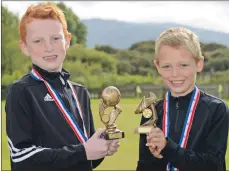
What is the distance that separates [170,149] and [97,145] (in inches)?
13.4

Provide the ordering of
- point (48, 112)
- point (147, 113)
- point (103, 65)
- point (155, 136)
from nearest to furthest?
point (155, 136)
point (147, 113)
point (48, 112)
point (103, 65)

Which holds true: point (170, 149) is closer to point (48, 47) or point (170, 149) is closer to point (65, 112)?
point (65, 112)

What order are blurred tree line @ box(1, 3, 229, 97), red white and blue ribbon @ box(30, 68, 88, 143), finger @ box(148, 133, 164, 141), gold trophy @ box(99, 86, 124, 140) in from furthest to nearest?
blurred tree line @ box(1, 3, 229, 97) < red white and blue ribbon @ box(30, 68, 88, 143) < gold trophy @ box(99, 86, 124, 140) < finger @ box(148, 133, 164, 141)

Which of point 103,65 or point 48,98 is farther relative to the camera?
point 103,65

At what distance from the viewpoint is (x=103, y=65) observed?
27.9 meters

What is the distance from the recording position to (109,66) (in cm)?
2739

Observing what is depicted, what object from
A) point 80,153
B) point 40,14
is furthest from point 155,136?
point 40,14

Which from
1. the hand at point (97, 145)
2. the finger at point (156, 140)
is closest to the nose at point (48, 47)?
the hand at point (97, 145)

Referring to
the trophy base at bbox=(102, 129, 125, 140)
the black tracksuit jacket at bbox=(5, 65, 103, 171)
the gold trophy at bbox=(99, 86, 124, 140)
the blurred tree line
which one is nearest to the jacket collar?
the black tracksuit jacket at bbox=(5, 65, 103, 171)

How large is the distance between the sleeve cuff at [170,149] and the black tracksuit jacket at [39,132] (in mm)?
383

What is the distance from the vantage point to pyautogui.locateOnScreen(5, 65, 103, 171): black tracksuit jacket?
2.26 m

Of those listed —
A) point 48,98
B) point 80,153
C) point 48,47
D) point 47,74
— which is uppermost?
point 48,47

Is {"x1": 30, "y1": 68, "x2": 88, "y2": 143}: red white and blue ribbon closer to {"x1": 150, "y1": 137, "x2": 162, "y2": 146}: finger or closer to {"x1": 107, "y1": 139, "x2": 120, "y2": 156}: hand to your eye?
{"x1": 107, "y1": 139, "x2": 120, "y2": 156}: hand

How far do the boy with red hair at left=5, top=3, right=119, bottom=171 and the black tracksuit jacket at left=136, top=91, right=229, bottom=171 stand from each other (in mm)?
237
